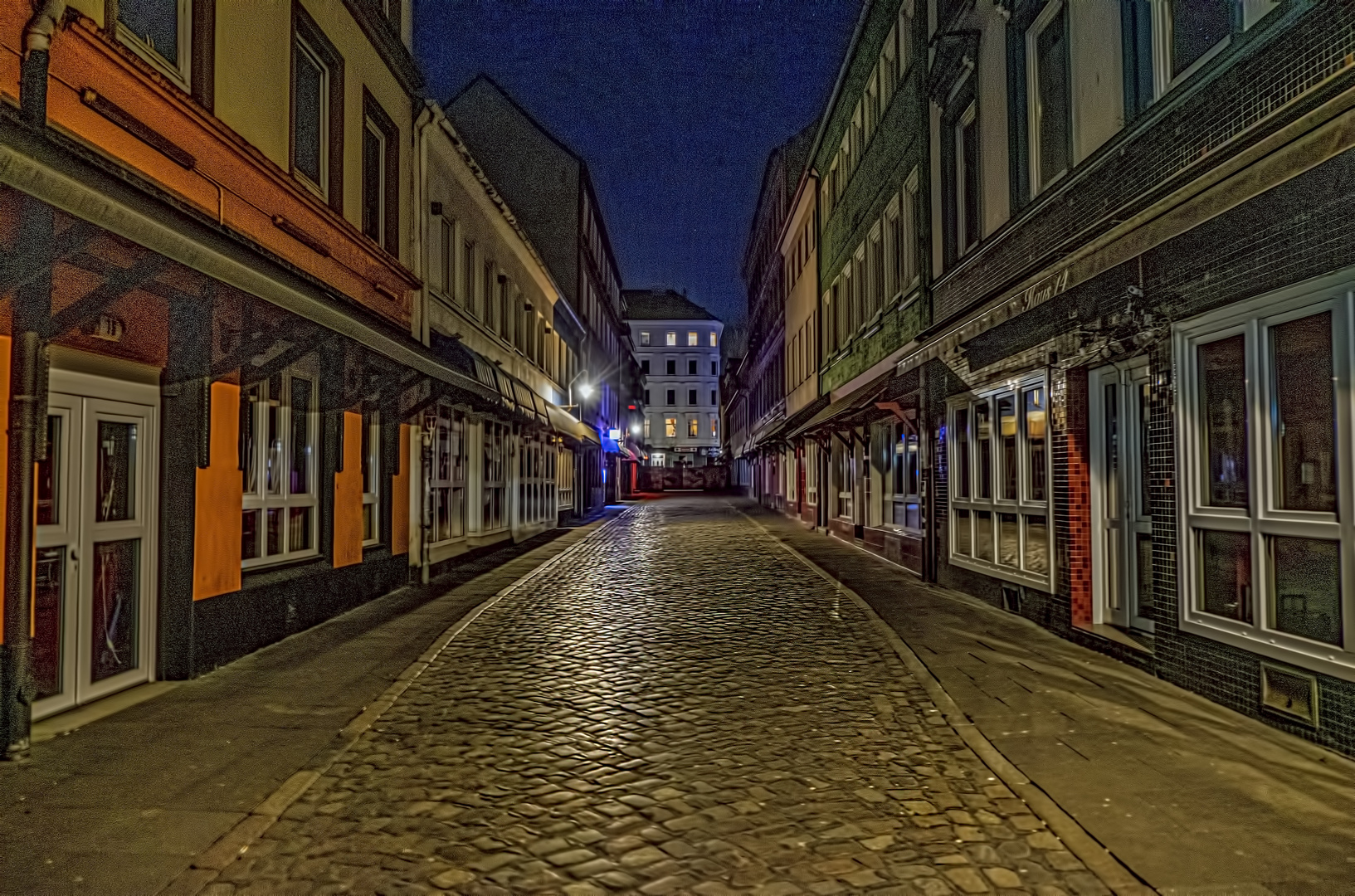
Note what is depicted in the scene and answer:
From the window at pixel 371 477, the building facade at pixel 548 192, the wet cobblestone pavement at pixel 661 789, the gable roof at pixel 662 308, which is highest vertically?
the gable roof at pixel 662 308

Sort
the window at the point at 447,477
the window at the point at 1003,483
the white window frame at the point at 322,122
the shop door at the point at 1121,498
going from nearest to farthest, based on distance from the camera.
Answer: the shop door at the point at 1121,498, the window at the point at 1003,483, the white window frame at the point at 322,122, the window at the point at 447,477

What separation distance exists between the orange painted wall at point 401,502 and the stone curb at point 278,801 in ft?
13.8

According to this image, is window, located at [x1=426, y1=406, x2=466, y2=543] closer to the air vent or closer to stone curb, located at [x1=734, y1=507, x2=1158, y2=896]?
stone curb, located at [x1=734, y1=507, x2=1158, y2=896]

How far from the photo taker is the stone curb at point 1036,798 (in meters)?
3.58

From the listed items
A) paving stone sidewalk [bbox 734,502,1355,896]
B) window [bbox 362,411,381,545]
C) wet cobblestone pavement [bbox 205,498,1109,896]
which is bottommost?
wet cobblestone pavement [bbox 205,498,1109,896]

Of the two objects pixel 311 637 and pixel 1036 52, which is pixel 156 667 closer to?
pixel 311 637

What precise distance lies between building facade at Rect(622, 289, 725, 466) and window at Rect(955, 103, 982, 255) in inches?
2987

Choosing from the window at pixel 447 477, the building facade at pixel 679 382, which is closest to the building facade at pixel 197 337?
the window at pixel 447 477

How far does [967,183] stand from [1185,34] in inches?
207

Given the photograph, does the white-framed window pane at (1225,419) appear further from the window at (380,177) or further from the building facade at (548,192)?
the building facade at (548,192)

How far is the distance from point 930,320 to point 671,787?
10.2m

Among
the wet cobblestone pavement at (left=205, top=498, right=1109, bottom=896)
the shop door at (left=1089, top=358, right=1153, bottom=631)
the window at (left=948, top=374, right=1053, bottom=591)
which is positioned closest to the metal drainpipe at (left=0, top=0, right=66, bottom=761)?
the wet cobblestone pavement at (left=205, top=498, right=1109, bottom=896)

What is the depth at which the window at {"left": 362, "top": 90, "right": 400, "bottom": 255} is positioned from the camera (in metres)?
11.6

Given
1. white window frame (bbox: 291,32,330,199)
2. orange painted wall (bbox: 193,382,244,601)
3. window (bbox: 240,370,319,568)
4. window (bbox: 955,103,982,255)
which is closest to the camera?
orange painted wall (bbox: 193,382,244,601)
